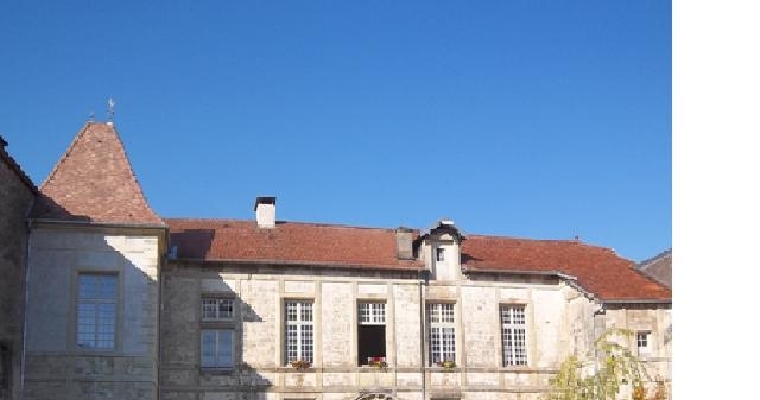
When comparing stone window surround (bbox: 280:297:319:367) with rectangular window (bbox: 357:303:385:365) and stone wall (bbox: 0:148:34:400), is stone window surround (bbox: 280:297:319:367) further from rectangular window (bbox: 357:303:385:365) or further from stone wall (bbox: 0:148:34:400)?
stone wall (bbox: 0:148:34:400)

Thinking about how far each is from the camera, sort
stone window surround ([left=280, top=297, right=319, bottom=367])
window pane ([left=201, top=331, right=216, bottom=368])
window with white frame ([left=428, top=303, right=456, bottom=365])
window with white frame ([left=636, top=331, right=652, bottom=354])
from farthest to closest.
→ window with white frame ([left=428, top=303, right=456, bottom=365])
window with white frame ([left=636, top=331, right=652, bottom=354])
stone window surround ([left=280, top=297, right=319, bottom=367])
window pane ([left=201, top=331, right=216, bottom=368])

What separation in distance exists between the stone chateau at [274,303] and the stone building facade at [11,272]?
0.06m

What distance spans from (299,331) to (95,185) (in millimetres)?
6211

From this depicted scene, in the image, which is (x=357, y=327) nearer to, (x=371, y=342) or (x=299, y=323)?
(x=371, y=342)

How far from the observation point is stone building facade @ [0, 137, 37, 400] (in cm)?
1912

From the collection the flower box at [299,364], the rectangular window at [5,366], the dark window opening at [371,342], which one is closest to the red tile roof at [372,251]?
the dark window opening at [371,342]

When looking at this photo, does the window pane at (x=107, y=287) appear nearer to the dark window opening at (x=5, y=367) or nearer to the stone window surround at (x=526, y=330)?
the dark window opening at (x=5, y=367)

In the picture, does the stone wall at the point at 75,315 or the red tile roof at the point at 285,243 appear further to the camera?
the red tile roof at the point at 285,243

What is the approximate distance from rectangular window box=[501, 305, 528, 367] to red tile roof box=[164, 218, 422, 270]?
9.18 feet

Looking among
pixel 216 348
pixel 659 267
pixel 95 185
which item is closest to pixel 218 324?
pixel 216 348

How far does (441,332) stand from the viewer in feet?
84.1

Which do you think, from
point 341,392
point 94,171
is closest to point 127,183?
point 94,171

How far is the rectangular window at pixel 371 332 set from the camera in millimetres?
25234

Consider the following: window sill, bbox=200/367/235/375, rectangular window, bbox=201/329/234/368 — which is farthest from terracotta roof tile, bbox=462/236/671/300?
window sill, bbox=200/367/235/375
